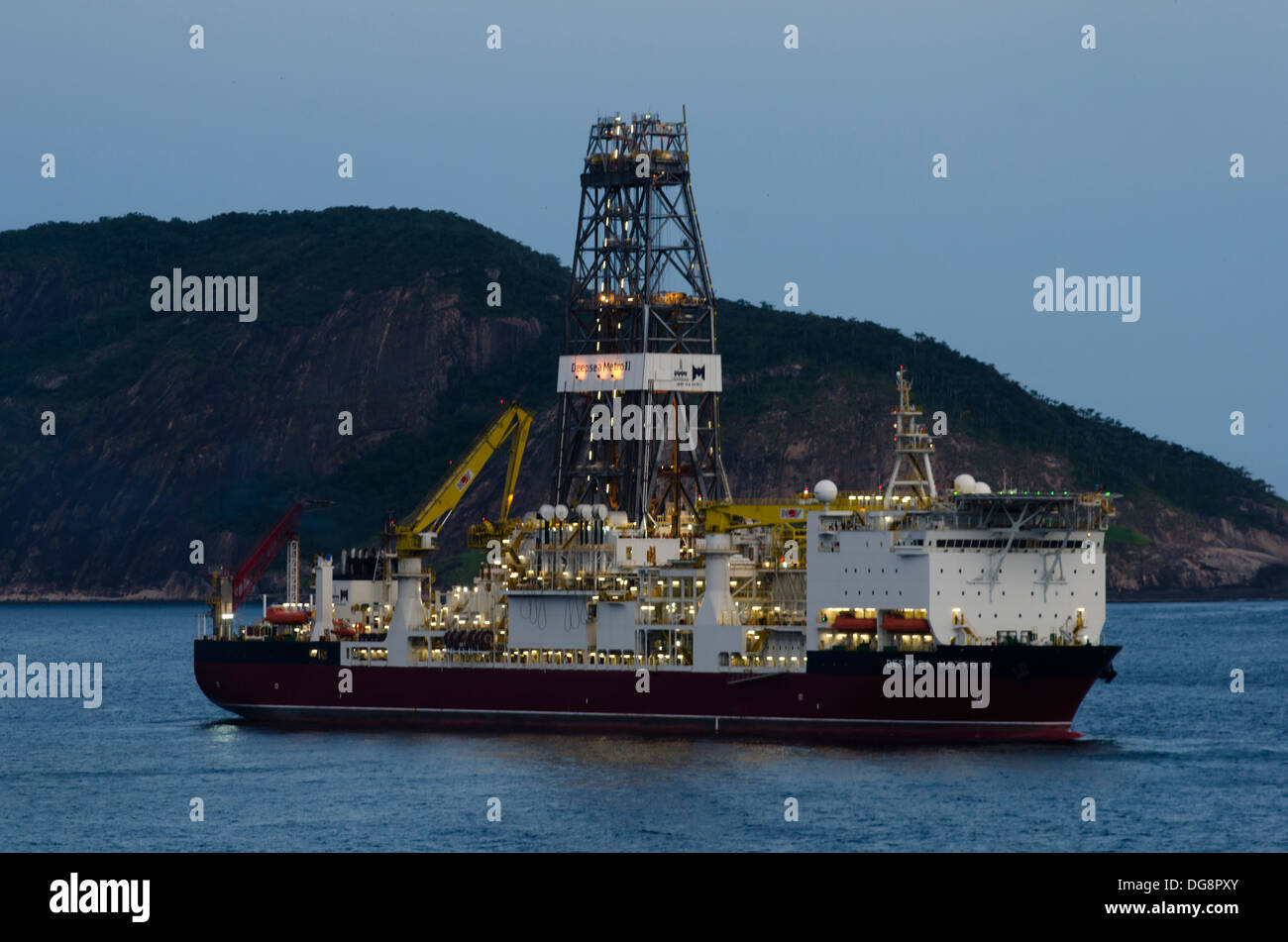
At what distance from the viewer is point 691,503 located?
85.2m

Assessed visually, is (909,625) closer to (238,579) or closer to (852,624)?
(852,624)

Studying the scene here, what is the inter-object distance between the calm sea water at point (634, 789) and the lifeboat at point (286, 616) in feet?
13.9

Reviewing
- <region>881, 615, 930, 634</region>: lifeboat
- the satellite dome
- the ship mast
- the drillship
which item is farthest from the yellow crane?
<region>881, 615, 930, 634</region>: lifeboat

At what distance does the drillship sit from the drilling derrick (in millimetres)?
108

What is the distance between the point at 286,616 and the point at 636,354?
17.1m

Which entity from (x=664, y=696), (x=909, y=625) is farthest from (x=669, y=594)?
(x=909, y=625)

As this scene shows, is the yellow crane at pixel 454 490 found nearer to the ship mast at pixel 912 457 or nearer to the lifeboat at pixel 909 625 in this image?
the ship mast at pixel 912 457

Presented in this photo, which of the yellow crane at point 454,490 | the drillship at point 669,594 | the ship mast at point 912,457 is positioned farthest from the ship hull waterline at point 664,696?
the ship mast at point 912,457

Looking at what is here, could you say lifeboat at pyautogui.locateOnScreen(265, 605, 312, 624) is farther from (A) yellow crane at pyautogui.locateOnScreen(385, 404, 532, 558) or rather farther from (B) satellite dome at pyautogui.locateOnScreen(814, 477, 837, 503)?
(B) satellite dome at pyautogui.locateOnScreen(814, 477, 837, 503)

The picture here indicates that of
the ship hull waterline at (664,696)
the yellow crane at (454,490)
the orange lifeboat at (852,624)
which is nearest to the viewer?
the ship hull waterline at (664,696)

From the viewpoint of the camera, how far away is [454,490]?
277 feet

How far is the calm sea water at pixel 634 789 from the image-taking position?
52.9 metres
